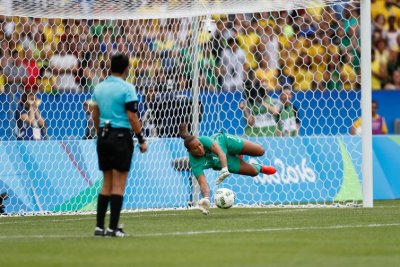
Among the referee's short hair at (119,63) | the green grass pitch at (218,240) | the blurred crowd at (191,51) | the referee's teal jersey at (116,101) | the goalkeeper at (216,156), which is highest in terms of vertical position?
the blurred crowd at (191,51)

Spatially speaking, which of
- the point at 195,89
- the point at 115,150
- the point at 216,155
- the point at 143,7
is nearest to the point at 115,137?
the point at 115,150

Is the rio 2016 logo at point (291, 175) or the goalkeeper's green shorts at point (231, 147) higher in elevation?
the goalkeeper's green shorts at point (231, 147)

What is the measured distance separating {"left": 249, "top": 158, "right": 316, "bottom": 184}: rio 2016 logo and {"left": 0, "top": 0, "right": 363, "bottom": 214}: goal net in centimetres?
2

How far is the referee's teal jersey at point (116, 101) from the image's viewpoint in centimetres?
1244

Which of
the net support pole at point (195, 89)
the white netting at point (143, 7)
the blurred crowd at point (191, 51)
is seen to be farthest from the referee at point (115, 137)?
the net support pole at point (195, 89)

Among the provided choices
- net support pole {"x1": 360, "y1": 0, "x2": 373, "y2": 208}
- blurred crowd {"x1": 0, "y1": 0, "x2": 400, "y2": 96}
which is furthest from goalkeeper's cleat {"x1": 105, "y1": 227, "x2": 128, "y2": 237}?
blurred crowd {"x1": 0, "y1": 0, "x2": 400, "y2": 96}

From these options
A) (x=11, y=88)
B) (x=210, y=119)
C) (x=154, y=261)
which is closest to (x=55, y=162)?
(x=11, y=88)

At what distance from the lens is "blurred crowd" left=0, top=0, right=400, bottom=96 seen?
66.7 ft

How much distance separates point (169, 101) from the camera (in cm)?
2059

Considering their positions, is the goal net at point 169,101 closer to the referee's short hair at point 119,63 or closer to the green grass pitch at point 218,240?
the green grass pitch at point 218,240

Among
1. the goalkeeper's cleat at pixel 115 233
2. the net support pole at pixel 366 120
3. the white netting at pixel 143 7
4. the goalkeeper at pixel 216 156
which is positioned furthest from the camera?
the white netting at pixel 143 7

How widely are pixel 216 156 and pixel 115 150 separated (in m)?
4.98

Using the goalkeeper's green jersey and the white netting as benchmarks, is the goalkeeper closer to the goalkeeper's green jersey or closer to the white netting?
the goalkeeper's green jersey

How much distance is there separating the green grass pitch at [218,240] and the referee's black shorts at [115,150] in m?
0.81
